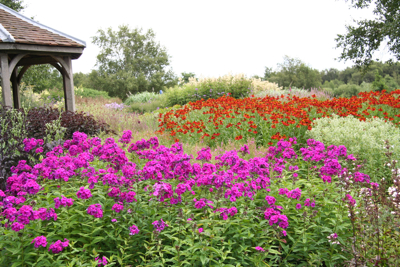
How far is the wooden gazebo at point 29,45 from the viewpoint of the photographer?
9172 millimetres

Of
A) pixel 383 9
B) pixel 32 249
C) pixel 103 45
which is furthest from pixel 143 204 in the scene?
pixel 103 45

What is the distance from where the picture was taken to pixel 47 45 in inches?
380

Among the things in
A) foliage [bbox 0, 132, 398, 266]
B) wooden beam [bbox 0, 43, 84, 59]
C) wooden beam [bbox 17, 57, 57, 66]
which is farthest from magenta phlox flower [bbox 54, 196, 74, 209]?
wooden beam [bbox 17, 57, 57, 66]

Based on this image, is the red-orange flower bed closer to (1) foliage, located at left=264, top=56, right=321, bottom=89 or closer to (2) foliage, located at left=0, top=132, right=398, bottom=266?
(2) foliage, located at left=0, top=132, right=398, bottom=266

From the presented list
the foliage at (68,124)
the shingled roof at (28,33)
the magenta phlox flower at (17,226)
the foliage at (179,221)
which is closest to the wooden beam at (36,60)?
the shingled roof at (28,33)

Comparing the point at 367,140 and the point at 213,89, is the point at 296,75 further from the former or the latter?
the point at 367,140

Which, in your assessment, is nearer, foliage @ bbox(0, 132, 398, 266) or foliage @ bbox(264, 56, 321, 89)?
foliage @ bbox(0, 132, 398, 266)

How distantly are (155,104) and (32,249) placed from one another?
1657 cm

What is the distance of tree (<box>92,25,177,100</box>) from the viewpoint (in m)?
39.8

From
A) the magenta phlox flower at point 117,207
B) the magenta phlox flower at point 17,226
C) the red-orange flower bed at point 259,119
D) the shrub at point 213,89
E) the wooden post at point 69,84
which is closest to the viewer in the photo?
the magenta phlox flower at point 17,226

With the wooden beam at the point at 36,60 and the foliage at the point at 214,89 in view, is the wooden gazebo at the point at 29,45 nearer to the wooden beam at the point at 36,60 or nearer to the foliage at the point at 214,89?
the wooden beam at the point at 36,60

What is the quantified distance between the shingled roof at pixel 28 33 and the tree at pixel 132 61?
28.1 m

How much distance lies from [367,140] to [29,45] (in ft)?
31.7

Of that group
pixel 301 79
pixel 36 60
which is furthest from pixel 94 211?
Answer: pixel 301 79
